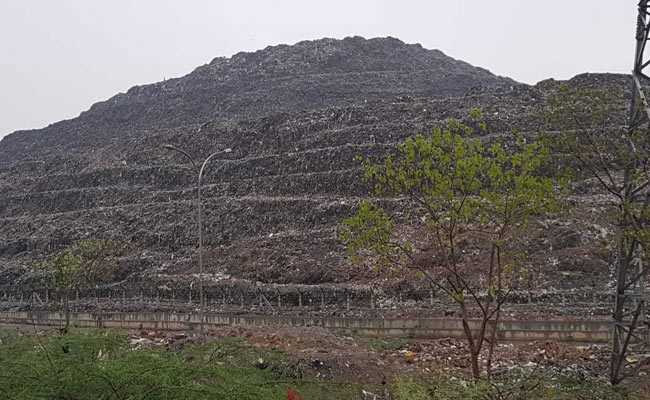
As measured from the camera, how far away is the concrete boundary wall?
2088 centimetres

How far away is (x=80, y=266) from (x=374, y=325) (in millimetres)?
16615

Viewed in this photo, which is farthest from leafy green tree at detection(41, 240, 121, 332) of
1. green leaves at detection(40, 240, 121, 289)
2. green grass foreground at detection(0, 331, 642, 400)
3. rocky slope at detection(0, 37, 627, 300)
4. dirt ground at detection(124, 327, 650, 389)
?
green grass foreground at detection(0, 331, 642, 400)

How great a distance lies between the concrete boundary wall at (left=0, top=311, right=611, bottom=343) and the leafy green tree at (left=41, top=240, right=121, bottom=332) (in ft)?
7.09

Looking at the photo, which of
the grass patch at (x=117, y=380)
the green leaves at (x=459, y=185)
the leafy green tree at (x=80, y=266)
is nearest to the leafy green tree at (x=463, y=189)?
the green leaves at (x=459, y=185)

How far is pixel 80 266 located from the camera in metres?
31.4

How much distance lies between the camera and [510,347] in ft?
65.1

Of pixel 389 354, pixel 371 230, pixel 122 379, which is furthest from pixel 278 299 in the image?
pixel 122 379

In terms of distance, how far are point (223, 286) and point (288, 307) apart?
6.56 meters

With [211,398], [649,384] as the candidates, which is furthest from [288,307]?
[211,398]

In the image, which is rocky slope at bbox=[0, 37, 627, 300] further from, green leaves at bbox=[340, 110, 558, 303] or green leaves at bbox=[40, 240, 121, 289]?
green leaves at bbox=[340, 110, 558, 303]

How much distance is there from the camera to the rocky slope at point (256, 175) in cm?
4141

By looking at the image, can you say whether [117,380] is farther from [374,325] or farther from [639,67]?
[374,325]

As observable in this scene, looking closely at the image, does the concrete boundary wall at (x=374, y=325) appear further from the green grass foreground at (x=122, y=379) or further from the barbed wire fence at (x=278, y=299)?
the green grass foreground at (x=122, y=379)

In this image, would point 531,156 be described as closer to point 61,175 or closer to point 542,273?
point 542,273
